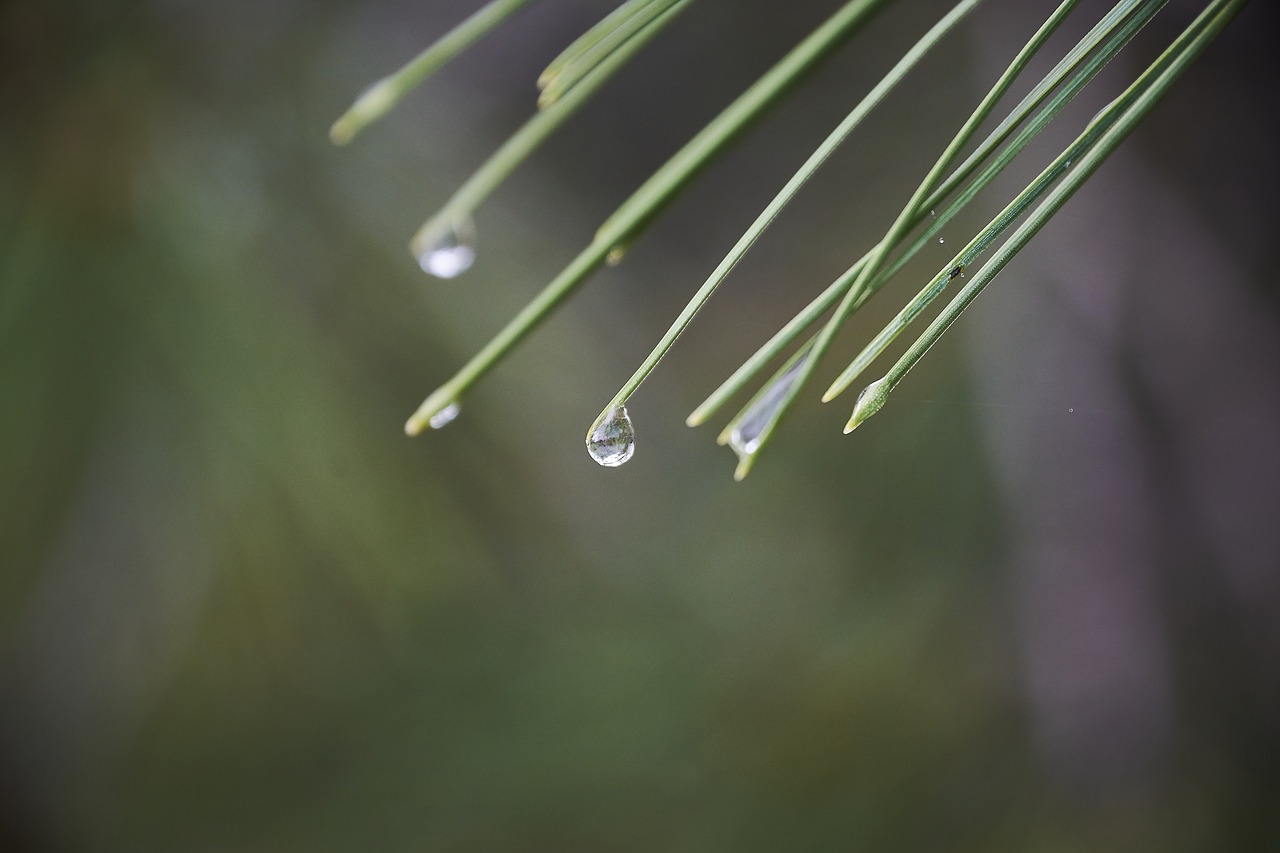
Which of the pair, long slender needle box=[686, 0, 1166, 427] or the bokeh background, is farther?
the bokeh background

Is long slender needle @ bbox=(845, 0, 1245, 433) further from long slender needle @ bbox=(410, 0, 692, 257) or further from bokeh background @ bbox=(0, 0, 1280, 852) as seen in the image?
bokeh background @ bbox=(0, 0, 1280, 852)

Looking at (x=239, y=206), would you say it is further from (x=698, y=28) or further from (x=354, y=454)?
(x=698, y=28)

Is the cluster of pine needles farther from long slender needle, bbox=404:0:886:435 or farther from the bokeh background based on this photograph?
→ the bokeh background

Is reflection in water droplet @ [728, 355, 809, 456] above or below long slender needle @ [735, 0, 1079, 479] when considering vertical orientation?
below

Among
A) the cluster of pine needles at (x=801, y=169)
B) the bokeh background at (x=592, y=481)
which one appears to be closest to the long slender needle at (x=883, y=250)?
the cluster of pine needles at (x=801, y=169)

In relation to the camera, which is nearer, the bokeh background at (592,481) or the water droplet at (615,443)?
the water droplet at (615,443)

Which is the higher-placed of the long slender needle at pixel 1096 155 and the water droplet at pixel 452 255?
the water droplet at pixel 452 255

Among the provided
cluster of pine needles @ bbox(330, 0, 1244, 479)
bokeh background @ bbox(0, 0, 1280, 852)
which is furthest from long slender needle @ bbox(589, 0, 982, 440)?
bokeh background @ bbox(0, 0, 1280, 852)

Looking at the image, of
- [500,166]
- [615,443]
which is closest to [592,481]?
[615,443]

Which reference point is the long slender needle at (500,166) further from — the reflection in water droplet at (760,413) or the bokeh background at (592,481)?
the bokeh background at (592,481)
